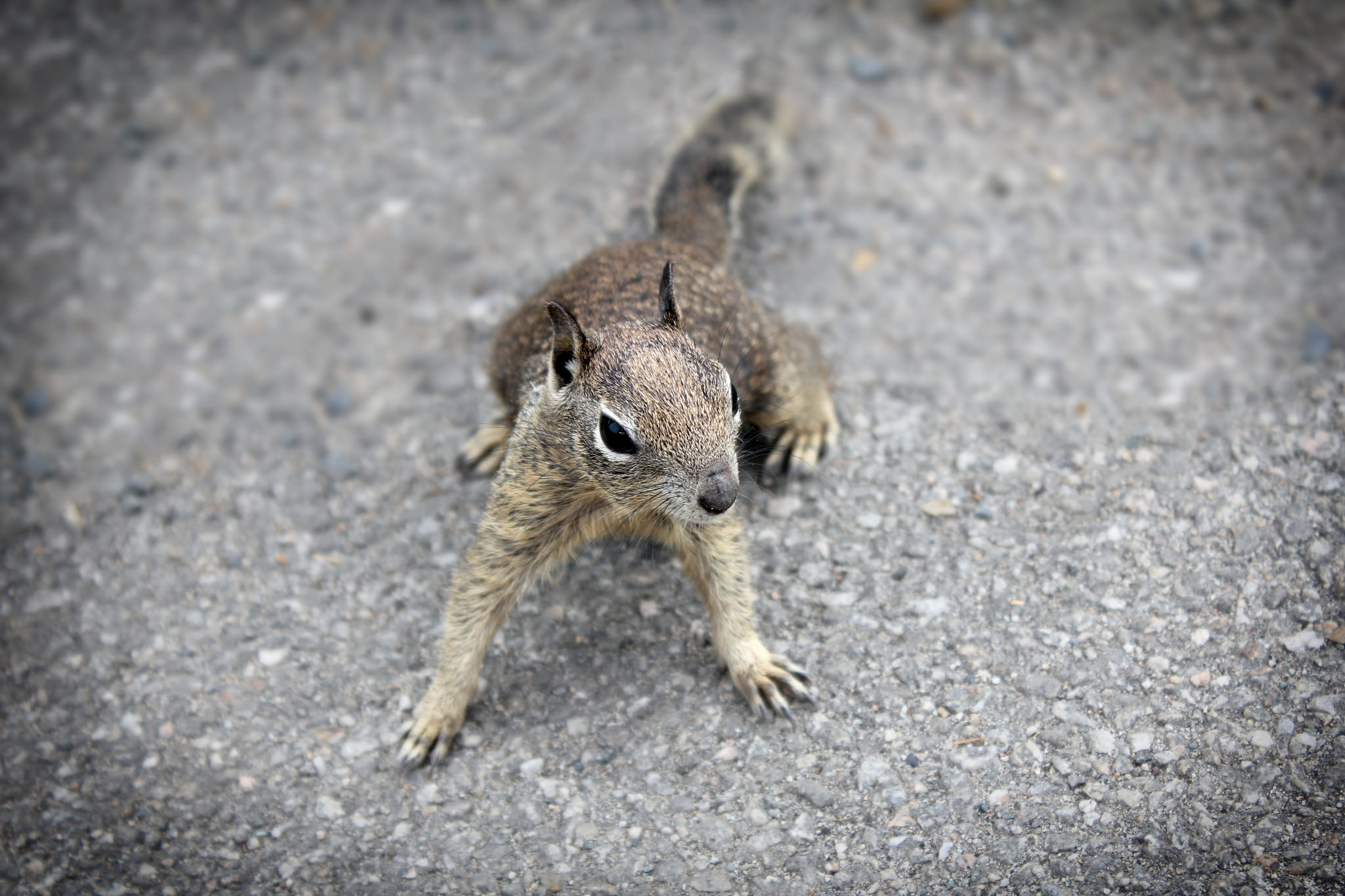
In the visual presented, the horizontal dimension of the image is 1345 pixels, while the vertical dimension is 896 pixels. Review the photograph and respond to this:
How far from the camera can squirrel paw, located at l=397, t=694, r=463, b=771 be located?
10.1 feet

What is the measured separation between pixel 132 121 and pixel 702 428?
4.08 metres

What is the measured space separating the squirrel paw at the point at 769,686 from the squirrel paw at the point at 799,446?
79 centimetres

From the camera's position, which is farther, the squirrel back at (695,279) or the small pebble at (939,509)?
Answer: the small pebble at (939,509)

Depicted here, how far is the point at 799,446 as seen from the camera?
369cm

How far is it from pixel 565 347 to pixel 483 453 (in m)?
1.27

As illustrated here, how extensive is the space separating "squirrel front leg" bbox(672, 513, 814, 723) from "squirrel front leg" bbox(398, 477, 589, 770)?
0.39 metres

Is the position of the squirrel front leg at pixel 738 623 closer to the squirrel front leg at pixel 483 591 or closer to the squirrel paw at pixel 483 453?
the squirrel front leg at pixel 483 591

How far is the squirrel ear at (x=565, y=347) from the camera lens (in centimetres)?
259

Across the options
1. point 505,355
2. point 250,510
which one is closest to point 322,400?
point 250,510

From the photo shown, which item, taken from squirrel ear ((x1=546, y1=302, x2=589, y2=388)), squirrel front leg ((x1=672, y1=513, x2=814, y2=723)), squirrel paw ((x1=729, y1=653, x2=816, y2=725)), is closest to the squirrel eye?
squirrel ear ((x1=546, y1=302, x2=589, y2=388))

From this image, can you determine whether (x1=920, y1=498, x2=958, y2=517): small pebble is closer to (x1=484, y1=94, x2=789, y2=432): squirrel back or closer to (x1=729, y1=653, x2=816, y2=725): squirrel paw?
(x1=484, y1=94, x2=789, y2=432): squirrel back

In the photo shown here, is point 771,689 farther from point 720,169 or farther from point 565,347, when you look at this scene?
point 720,169

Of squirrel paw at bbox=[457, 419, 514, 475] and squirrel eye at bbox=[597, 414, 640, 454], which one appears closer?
squirrel eye at bbox=[597, 414, 640, 454]

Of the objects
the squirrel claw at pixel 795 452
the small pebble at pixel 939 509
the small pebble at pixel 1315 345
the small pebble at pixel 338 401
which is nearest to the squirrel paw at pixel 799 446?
A: the squirrel claw at pixel 795 452
